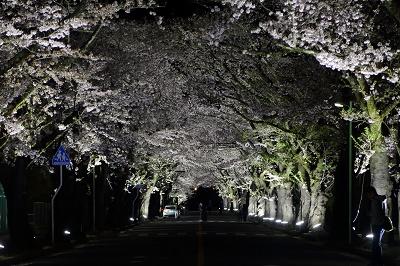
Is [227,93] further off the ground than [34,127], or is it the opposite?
[227,93]

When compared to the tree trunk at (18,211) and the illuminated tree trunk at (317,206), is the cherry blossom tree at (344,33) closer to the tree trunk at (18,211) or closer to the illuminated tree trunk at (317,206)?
the tree trunk at (18,211)

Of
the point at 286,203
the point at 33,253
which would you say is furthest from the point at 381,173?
the point at 286,203

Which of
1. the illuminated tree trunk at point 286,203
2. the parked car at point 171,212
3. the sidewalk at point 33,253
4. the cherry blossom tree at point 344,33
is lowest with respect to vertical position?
the parked car at point 171,212

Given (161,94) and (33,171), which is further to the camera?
(33,171)

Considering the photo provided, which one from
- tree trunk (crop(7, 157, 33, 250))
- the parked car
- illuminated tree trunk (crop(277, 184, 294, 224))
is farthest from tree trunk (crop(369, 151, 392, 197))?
the parked car

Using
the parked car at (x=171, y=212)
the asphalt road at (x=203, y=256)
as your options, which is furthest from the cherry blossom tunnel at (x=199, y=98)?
the parked car at (x=171, y=212)

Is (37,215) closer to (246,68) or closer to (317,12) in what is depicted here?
(246,68)

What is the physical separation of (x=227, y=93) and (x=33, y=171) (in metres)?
15.6

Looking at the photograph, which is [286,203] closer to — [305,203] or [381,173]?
[305,203]

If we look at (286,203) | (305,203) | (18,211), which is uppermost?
(18,211)

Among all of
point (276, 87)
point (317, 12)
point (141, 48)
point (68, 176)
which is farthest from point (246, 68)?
point (317, 12)

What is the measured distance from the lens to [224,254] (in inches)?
1061

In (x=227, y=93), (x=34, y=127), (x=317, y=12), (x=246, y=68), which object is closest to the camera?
(x=317, y=12)

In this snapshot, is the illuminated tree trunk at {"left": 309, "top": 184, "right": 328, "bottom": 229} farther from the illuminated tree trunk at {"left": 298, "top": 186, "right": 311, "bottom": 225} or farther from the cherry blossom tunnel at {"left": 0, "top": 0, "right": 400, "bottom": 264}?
the illuminated tree trunk at {"left": 298, "top": 186, "right": 311, "bottom": 225}
